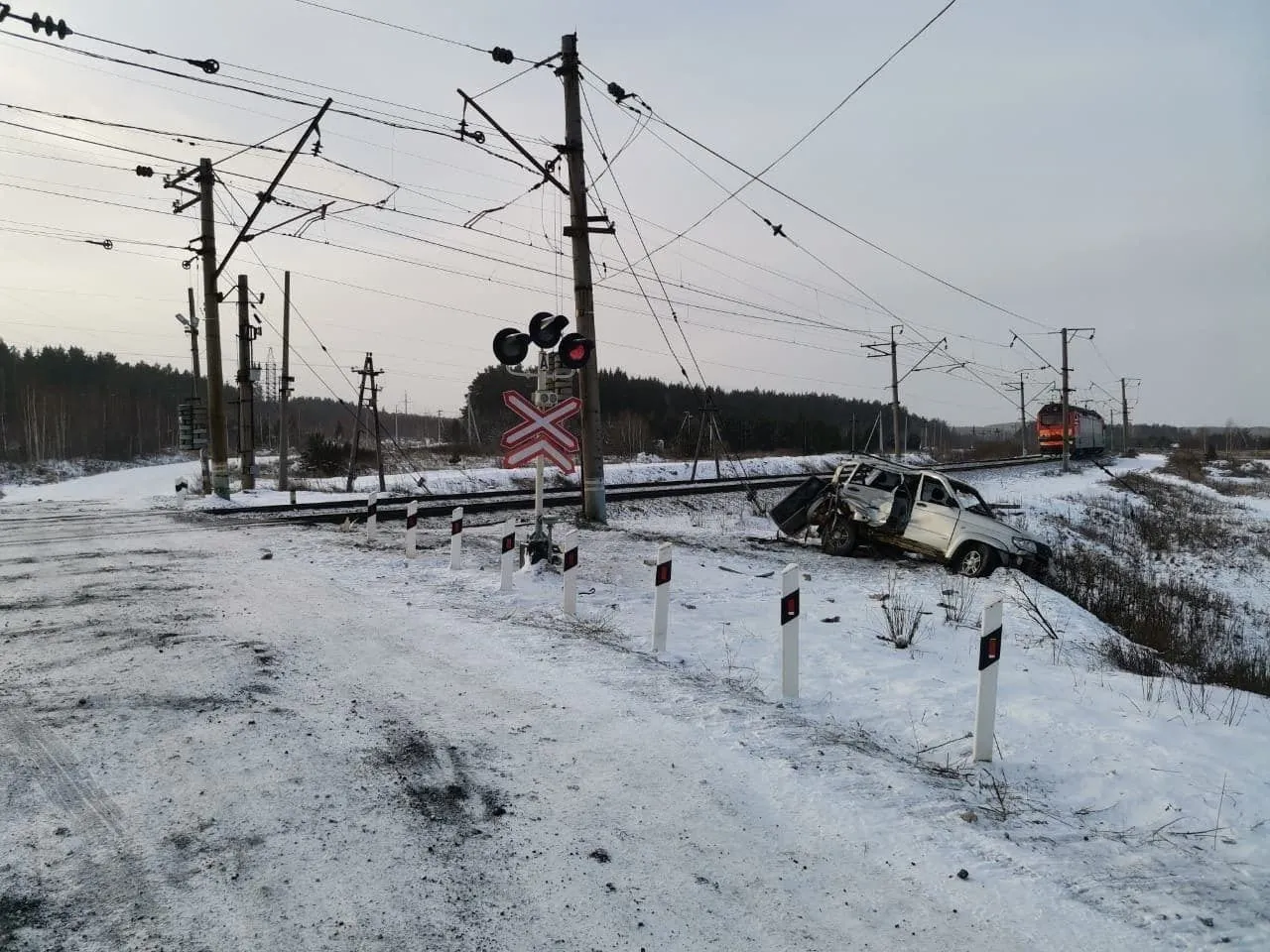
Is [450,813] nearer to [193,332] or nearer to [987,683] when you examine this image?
[987,683]

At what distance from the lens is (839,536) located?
48.3 ft

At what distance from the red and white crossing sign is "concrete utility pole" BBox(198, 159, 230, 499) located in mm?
14696

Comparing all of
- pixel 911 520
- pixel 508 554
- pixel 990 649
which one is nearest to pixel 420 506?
pixel 508 554

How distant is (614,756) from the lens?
179 inches

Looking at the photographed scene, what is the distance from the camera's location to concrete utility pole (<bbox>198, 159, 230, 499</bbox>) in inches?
811

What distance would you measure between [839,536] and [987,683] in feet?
32.5

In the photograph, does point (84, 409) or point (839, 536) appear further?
point (84, 409)

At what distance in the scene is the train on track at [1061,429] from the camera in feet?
163

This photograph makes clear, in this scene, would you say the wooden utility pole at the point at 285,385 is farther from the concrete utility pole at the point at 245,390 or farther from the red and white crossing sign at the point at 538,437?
the red and white crossing sign at the point at 538,437

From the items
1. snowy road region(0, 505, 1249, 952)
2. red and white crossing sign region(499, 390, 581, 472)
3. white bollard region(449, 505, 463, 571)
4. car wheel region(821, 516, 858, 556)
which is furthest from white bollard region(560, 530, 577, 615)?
car wheel region(821, 516, 858, 556)

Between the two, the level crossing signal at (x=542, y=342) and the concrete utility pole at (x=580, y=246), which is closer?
the level crossing signal at (x=542, y=342)

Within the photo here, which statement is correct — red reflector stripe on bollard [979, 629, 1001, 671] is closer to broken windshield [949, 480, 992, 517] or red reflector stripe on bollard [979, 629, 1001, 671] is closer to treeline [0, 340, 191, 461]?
broken windshield [949, 480, 992, 517]

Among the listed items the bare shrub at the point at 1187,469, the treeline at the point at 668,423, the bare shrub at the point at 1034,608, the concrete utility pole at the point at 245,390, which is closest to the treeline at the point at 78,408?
the treeline at the point at 668,423

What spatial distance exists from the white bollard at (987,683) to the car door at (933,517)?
8856mm
